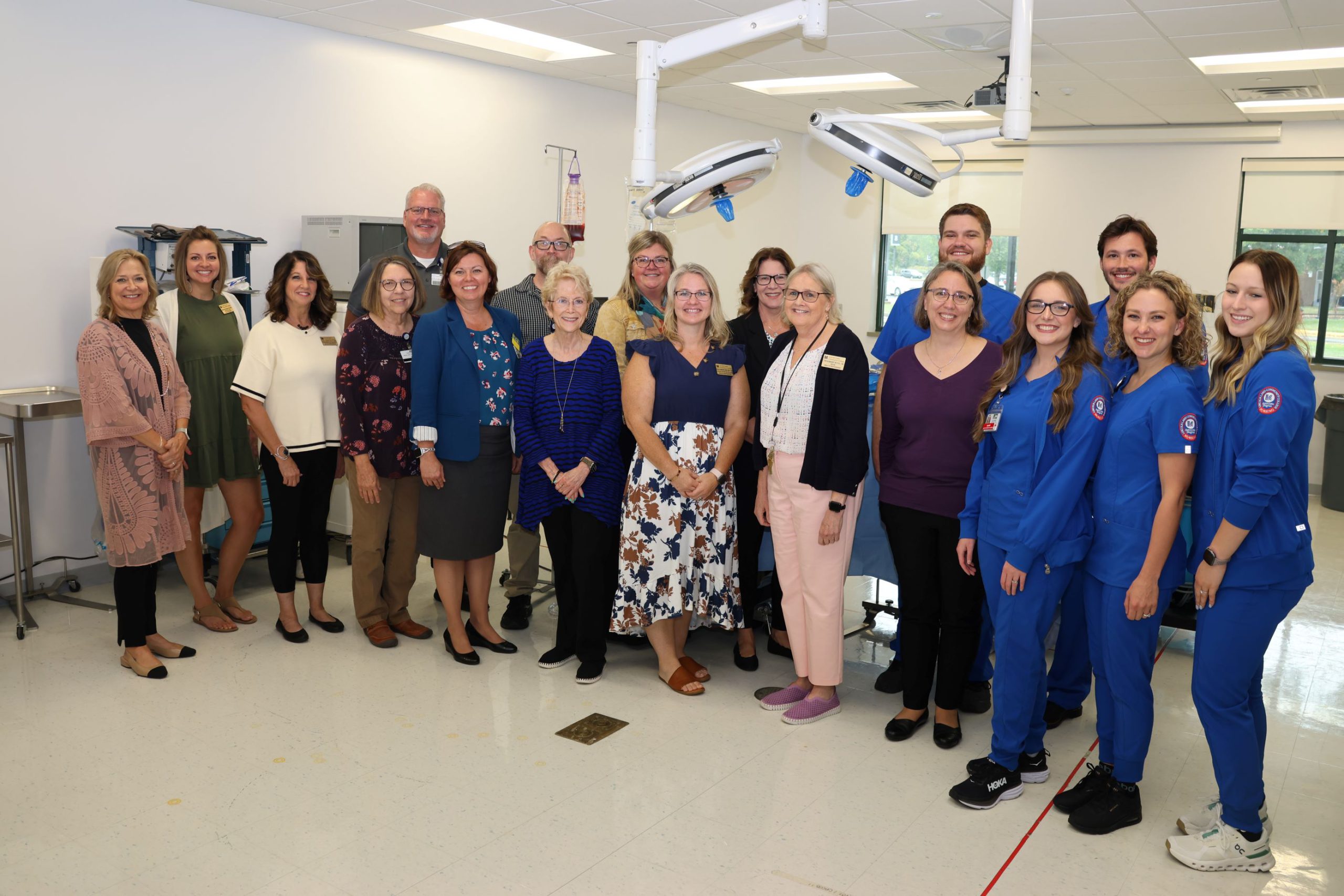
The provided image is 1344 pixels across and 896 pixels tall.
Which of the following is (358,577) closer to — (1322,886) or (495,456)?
(495,456)

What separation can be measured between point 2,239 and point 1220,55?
6.50m

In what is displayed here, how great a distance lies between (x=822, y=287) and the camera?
3490 millimetres

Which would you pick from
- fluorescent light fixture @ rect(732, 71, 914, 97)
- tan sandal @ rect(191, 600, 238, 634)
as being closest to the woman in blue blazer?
tan sandal @ rect(191, 600, 238, 634)

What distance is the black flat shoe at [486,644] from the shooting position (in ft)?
14.0

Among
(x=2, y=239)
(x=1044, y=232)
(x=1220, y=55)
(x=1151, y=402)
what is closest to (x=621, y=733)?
(x=1151, y=402)

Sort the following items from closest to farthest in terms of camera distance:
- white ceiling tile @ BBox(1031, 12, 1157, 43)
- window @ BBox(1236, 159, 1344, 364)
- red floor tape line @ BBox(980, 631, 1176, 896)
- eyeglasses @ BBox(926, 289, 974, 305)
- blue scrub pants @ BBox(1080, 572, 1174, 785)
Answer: red floor tape line @ BBox(980, 631, 1176, 896)
blue scrub pants @ BBox(1080, 572, 1174, 785)
eyeglasses @ BBox(926, 289, 974, 305)
white ceiling tile @ BBox(1031, 12, 1157, 43)
window @ BBox(1236, 159, 1344, 364)

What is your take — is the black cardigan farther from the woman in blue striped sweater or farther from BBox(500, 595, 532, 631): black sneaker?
BBox(500, 595, 532, 631): black sneaker

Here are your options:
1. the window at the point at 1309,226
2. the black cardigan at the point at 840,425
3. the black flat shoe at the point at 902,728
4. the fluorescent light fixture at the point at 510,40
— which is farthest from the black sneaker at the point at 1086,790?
the window at the point at 1309,226

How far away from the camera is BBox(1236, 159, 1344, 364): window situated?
27.1ft

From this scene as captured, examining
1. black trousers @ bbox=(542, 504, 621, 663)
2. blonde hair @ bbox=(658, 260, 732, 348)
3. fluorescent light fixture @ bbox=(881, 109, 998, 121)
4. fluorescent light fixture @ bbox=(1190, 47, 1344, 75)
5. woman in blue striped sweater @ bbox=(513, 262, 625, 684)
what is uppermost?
fluorescent light fixture @ bbox=(881, 109, 998, 121)

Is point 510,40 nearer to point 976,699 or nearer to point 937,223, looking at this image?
point 976,699

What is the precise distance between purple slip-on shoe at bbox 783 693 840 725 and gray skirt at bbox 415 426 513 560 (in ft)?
4.45

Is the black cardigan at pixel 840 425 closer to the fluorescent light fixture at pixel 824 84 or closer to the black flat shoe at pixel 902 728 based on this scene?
the black flat shoe at pixel 902 728

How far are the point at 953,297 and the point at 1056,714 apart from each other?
157cm
